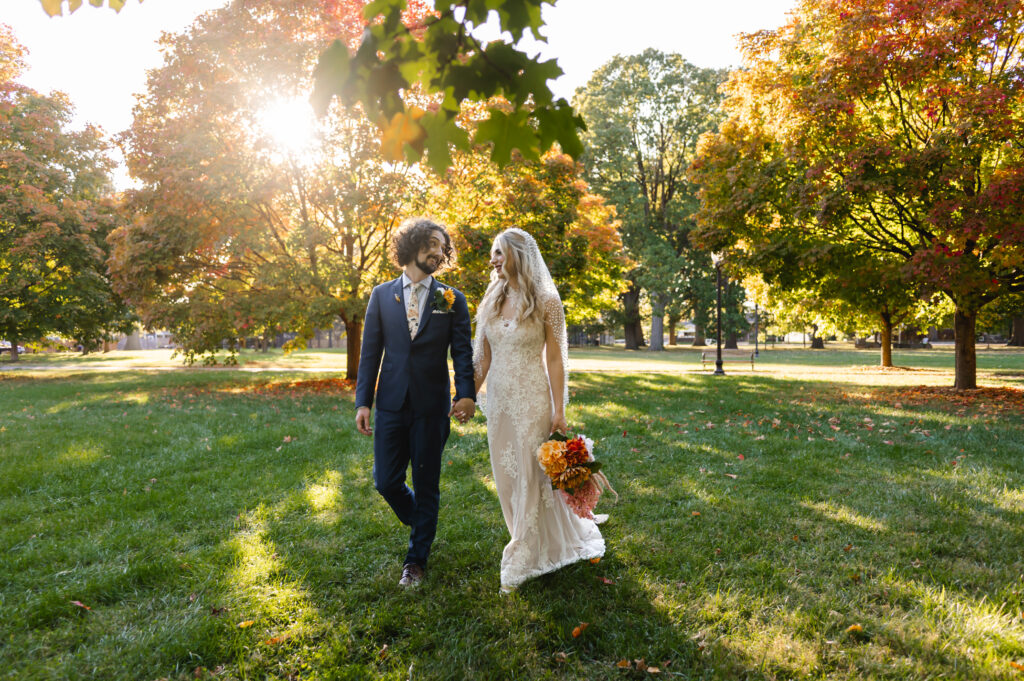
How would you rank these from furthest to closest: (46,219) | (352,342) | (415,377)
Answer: (46,219) → (352,342) → (415,377)

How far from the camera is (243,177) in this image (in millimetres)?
12531

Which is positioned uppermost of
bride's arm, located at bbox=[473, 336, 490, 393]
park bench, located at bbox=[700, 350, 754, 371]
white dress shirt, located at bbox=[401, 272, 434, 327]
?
white dress shirt, located at bbox=[401, 272, 434, 327]

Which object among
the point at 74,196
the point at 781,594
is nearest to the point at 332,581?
the point at 781,594

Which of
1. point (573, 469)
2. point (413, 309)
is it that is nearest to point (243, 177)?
point (413, 309)

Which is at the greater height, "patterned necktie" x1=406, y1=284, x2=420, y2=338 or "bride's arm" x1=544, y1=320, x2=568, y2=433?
"patterned necktie" x1=406, y1=284, x2=420, y2=338

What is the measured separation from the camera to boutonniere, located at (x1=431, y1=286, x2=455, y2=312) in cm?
350

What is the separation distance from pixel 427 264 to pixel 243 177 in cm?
1106

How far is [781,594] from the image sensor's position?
10.9ft

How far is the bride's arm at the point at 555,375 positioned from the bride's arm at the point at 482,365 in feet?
1.46

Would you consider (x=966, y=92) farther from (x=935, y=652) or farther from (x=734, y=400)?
(x=935, y=652)

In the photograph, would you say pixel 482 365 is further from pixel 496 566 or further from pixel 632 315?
pixel 632 315

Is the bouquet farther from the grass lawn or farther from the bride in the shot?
the grass lawn

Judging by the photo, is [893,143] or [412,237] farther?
[893,143]

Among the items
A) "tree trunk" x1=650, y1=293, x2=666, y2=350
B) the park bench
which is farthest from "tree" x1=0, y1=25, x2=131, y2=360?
"tree trunk" x1=650, y1=293, x2=666, y2=350
